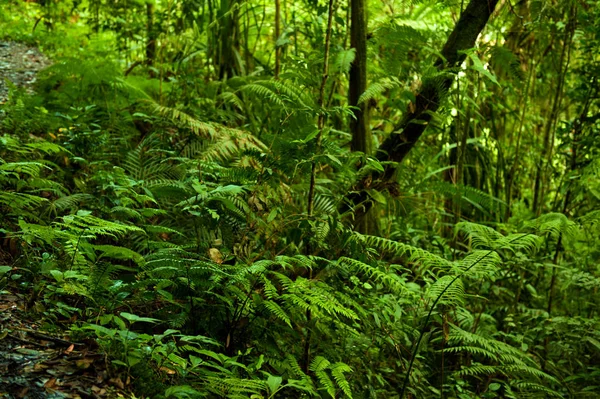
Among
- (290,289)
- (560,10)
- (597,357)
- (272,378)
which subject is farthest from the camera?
(560,10)

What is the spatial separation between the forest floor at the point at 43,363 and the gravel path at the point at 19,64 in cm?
334

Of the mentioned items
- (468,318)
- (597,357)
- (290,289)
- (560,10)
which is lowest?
(597,357)

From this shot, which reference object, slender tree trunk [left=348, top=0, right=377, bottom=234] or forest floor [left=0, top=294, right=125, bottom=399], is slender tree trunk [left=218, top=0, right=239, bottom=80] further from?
forest floor [left=0, top=294, right=125, bottom=399]

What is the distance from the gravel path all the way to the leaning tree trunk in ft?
10.8

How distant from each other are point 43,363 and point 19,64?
5.56 m

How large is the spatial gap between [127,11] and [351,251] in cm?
518

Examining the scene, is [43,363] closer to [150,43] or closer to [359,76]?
[359,76]

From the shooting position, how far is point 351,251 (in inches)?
118

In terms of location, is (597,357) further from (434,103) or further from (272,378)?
(272,378)

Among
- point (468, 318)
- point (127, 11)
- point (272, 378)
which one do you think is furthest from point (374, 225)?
point (127, 11)

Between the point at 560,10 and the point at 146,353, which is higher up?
the point at 560,10

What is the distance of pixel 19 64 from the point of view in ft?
22.5

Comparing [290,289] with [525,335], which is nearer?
[290,289]

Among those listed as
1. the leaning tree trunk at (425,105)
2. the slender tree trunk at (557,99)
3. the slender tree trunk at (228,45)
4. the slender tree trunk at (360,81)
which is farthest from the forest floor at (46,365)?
the slender tree trunk at (557,99)
